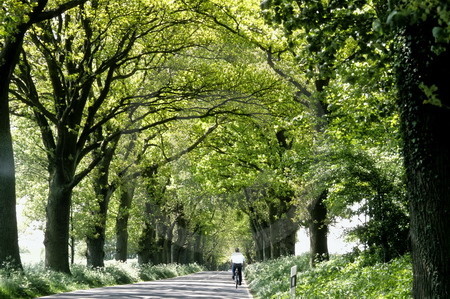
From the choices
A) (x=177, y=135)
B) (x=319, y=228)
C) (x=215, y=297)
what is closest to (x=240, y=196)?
(x=177, y=135)

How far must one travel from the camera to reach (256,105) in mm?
21000

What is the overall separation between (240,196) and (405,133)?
34494 millimetres

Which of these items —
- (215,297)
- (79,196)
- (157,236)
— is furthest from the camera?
(157,236)

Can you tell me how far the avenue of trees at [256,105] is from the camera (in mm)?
6051

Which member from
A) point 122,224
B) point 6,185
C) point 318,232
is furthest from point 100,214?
point 318,232

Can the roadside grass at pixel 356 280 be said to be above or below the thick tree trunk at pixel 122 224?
below

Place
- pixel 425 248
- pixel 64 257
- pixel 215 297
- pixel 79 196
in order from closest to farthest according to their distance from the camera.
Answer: pixel 425 248 < pixel 215 297 < pixel 64 257 < pixel 79 196

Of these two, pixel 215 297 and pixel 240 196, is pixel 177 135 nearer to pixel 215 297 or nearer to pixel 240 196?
pixel 240 196

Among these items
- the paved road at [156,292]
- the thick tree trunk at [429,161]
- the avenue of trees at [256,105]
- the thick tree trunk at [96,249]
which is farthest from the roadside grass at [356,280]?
the thick tree trunk at [96,249]

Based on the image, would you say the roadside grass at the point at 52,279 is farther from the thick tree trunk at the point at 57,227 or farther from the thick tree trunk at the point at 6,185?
the thick tree trunk at the point at 6,185

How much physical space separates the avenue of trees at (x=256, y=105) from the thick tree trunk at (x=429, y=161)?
0.05 ft

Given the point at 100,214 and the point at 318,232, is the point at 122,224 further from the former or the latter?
the point at 318,232

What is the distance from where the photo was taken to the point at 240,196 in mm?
40594

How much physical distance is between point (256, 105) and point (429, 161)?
49.9ft
